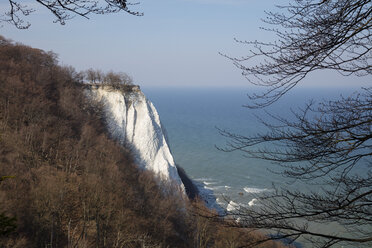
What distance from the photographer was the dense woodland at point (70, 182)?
1182 centimetres

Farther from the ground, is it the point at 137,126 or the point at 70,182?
the point at 137,126

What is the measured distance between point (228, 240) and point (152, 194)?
513 centimetres

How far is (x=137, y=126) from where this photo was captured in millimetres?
24000

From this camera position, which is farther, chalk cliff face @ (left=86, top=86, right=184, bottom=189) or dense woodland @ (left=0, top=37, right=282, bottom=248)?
chalk cliff face @ (left=86, top=86, right=184, bottom=189)

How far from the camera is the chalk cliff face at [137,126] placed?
22.5m

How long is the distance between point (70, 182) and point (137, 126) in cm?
1022

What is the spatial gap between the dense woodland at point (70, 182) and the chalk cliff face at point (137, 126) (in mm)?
1148

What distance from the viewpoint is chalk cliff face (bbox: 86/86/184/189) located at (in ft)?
73.8

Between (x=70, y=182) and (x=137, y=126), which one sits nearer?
(x=70, y=182)

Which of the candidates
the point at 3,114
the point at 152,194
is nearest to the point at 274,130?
the point at 152,194

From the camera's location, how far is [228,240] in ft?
47.2

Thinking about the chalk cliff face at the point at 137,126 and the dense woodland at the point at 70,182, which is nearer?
the dense woodland at the point at 70,182

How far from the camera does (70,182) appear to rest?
1418 centimetres

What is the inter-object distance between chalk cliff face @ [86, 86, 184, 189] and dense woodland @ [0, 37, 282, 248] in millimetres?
1148
